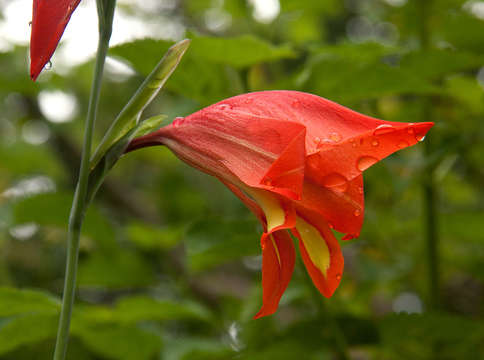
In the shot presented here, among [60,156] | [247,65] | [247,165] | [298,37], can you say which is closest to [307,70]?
[247,65]

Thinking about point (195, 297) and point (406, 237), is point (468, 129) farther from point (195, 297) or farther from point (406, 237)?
point (195, 297)

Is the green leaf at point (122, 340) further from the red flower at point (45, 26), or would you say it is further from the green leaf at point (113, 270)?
the red flower at point (45, 26)

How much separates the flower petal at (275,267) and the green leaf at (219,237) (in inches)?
15.6

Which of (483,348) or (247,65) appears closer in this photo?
(247,65)

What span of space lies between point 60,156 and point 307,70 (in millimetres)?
1866

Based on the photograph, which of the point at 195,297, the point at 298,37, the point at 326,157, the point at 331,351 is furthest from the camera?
the point at 298,37

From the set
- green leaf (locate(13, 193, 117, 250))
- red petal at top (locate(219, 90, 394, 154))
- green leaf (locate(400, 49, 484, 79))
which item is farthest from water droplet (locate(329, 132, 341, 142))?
green leaf (locate(13, 193, 117, 250))

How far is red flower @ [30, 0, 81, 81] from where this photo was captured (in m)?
0.54

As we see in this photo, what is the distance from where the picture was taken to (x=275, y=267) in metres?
0.53

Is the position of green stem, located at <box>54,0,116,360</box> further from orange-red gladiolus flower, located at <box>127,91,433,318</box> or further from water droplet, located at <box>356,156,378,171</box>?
water droplet, located at <box>356,156,378,171</box>

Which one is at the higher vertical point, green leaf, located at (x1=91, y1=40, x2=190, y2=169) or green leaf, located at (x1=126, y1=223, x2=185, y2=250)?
green leaf, located at (x1=91, y1=40, x2=190, y2=169)

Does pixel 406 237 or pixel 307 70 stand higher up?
pixel 307 70

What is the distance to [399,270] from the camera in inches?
56.1

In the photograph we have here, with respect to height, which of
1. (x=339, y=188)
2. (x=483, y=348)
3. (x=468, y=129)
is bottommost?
(x=483, y=348)
